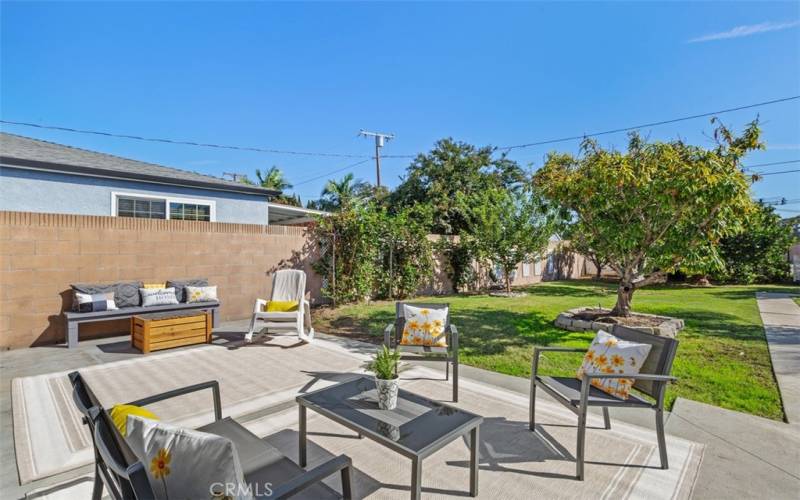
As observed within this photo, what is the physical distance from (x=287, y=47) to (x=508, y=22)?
6078 millimetres

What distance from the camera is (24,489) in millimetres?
2520

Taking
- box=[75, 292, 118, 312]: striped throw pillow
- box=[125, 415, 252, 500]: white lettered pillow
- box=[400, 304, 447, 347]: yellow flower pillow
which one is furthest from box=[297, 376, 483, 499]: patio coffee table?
box=[75, 292, 118, 312]: striped throw pillow

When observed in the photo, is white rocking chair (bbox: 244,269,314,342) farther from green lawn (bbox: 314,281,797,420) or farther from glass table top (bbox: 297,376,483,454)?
glass table top (bbox: 297,376,483,454)

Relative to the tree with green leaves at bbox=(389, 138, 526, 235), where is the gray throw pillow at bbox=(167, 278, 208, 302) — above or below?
below

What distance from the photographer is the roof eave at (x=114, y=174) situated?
764 cm

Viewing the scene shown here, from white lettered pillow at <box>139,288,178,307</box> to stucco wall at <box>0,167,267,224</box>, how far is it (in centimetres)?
338

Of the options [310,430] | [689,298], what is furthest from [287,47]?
[689,298]

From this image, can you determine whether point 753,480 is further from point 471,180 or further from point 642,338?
point 471,180

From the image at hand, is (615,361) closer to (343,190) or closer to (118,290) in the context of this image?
(118,290)

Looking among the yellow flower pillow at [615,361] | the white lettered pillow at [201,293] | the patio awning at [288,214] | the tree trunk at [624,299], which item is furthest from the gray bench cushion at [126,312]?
the tree trunk at [624,299]

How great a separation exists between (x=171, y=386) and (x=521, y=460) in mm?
3957

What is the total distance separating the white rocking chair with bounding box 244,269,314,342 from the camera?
6.49m

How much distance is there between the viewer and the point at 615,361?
10.1 feet

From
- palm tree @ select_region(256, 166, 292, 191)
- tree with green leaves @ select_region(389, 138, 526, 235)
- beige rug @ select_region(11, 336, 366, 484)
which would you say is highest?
palm tree @ select_region(256, 166, 292, 191)
